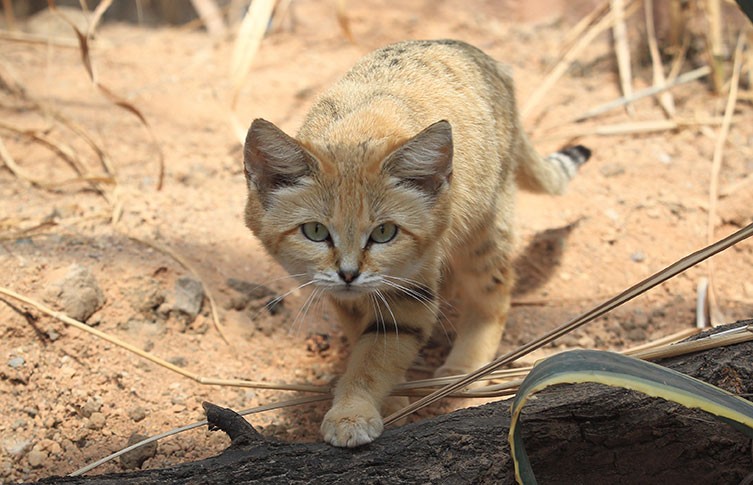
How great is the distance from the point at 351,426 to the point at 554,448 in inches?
21.8

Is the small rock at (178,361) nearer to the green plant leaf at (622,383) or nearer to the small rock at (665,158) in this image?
the green plant leaf at (622,383)

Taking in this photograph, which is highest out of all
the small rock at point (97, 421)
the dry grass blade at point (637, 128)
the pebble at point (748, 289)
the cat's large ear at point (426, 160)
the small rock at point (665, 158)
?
the cat's large ear at point (426, 160)

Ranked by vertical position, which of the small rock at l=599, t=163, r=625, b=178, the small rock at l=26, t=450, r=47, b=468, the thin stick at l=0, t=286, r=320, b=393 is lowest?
the small rock at l=26, t=450, r=47, b=468

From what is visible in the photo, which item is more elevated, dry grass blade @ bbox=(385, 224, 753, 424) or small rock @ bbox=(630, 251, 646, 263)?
dry grass blade @ bbox=(385, 224, 753, 424)

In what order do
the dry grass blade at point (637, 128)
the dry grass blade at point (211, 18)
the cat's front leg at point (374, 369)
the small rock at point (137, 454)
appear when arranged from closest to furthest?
the cat's front leg at point (374, 369) < the small rock at point (137, 454) < the dry grass blade at point (637, 128) < the dry grass blade at point (211, 18)

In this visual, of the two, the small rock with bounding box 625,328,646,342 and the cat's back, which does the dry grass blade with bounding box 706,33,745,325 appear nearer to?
the small rock with bounding box 625,328,646,342

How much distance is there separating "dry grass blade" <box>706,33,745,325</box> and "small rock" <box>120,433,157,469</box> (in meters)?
2.40

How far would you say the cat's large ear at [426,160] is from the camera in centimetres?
224

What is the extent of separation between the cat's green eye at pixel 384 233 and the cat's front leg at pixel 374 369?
438mm

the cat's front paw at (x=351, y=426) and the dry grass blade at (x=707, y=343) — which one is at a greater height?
the dry grass blade at (x=707, y=343)

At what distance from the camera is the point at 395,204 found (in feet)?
7.73

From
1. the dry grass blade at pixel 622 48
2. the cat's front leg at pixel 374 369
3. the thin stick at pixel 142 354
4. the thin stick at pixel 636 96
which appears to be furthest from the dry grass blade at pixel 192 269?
the dry grass blade at pixel 622 48

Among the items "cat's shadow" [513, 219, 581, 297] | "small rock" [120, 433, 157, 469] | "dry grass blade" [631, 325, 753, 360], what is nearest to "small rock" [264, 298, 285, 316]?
"small rock" [120, 433, 157, 469]

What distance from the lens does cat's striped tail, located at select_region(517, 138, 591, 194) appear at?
3559 millimetres
